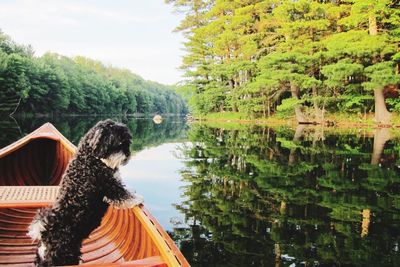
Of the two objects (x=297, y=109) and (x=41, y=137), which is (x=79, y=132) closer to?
(x=41, y=137)

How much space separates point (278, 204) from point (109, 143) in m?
3.96

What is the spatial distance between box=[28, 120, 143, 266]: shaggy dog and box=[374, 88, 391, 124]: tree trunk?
21.0 meters

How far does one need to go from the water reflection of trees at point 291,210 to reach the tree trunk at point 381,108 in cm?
1186

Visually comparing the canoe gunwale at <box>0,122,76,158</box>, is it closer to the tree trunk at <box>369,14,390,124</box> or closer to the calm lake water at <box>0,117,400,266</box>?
the calm lake water at <box>0,117,400,266</box>

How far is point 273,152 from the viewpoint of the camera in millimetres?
10969

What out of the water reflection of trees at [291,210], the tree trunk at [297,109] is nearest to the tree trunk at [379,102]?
the tree trunk at [297,109]

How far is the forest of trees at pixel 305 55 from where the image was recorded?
2027cm

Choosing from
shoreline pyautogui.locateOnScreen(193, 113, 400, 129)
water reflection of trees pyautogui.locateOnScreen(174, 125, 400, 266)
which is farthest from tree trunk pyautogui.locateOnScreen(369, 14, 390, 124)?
water reflection of trees pyautogui.locateOnScreen(174, 125, 400, 266)

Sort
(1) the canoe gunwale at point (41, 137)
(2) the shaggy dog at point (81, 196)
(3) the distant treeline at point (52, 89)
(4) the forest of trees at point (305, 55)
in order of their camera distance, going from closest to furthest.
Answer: (2) the shaggy dog at point (81, 196) < (1) the canoe gunwale at point (41, 137) < (4) the forest of trees at point (305, 55) < (3) the distant treeline at point (52, 89)

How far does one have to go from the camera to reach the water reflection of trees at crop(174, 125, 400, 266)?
389 centimetres

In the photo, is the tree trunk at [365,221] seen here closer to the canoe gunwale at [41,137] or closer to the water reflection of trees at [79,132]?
the canoe gunwale at [41,137]

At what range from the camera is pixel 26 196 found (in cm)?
342

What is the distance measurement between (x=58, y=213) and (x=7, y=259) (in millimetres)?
1189

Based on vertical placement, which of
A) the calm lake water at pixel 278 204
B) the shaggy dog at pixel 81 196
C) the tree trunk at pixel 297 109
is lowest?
the calm lake water at pixel 278 204
